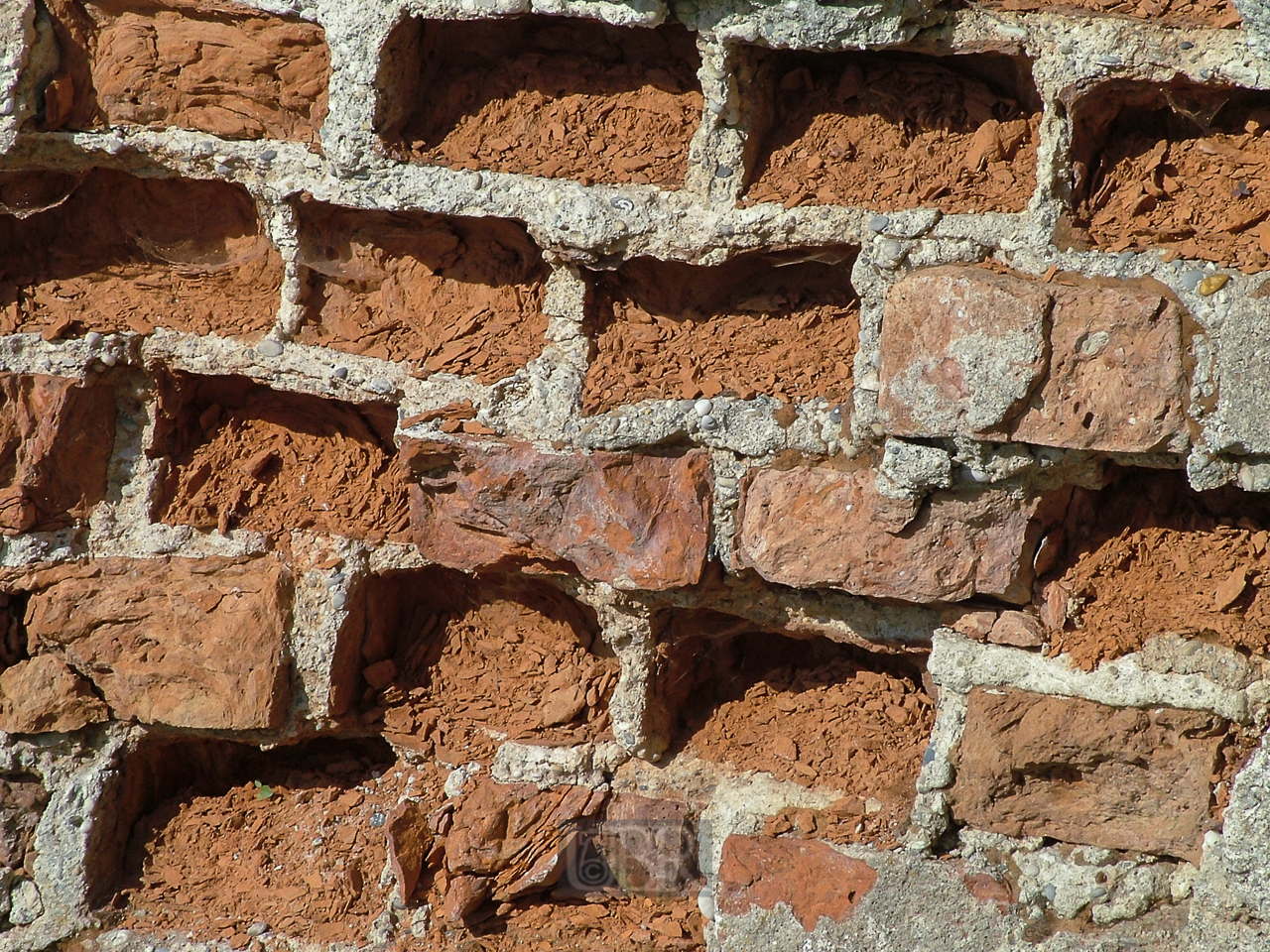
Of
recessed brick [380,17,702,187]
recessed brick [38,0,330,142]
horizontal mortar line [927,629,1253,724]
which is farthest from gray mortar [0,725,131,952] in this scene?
horizontal mortar line [927,629,1253,724]

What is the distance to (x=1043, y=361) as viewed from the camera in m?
1.25

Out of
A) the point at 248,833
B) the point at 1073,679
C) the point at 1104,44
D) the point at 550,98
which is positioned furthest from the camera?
the point at 248,833

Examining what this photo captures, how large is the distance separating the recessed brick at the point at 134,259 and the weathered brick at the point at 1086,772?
40.0 inches

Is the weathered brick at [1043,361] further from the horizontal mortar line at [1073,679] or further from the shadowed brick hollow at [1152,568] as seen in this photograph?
the horizontal mortar line at [1073,679]

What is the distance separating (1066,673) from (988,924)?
0.95 feet

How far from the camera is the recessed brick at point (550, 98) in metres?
1.44

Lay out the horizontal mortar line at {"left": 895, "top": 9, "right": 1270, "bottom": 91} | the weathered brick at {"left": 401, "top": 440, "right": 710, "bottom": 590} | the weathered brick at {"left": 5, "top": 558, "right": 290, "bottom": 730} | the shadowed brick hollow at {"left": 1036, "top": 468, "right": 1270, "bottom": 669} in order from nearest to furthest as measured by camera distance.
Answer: the horizontal mortar line at {"left": 895, "top": 9, "right": 1270, "bottom": 91}, the shadowed brick hollow at {"left": 1036, "top": 468, "right": 1270, "bottom": 669}, the weathered brick at {"left": 401, "top": 440, "right": 710, "bottom": 590}, the weathered brick at {"left": 5, "top": 558, "right": 290, "bottom": 730}

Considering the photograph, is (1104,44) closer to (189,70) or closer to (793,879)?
(793,879)

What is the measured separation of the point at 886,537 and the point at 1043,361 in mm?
256

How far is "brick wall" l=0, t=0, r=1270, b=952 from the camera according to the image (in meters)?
1.29

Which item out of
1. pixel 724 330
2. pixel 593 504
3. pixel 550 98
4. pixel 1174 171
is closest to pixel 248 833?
pixel 593 504

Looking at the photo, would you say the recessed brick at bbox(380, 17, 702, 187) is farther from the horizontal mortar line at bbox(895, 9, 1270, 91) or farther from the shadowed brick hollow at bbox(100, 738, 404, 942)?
the shadowed brick hollow at bbox(100, 738, 404, 942)

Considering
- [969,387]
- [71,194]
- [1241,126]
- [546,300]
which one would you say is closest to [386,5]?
[546,300]

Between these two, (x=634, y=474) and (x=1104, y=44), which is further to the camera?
(x=634, y=474)
